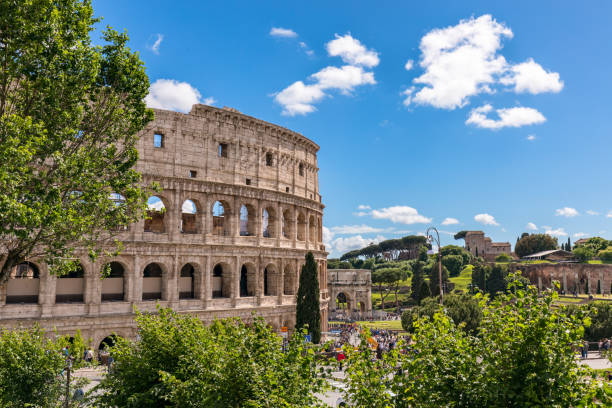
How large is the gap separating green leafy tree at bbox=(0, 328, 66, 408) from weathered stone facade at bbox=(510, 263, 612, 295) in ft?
297

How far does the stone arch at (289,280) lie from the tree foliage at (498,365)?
2962 cm

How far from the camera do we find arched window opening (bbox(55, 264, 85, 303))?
90.8 feet

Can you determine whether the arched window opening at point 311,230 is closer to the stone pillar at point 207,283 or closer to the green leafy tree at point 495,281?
the stone pillar at point 207,283

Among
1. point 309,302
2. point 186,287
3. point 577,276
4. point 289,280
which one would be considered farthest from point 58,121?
point 577,276

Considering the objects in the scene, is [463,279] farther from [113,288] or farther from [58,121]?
[58,121]

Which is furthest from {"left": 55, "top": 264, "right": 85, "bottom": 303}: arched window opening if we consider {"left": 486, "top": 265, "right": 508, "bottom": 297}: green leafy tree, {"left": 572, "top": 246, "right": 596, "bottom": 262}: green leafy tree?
{"left": 572, "top": 246, "right": 596, "bottom": 262}: green leafy tree

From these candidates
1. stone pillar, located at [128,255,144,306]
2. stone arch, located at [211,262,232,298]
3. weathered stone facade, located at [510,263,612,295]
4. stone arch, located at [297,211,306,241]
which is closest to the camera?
stone pillar, located at [128,255,144,306]

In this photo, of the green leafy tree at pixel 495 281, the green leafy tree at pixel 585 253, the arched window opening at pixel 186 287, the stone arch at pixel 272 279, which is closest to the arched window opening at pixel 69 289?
the arched window opening at pixel 186 287

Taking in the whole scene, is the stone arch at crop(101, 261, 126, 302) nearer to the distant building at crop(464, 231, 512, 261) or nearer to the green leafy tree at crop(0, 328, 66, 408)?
the green leafy tree at crop(0, 328, 66, 408)

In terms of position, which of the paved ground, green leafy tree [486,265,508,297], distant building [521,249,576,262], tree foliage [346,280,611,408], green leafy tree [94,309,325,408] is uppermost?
distant building [521,249,576,262]

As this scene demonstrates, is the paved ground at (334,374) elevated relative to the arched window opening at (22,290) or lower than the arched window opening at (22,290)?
lower

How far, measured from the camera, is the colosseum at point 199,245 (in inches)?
1078

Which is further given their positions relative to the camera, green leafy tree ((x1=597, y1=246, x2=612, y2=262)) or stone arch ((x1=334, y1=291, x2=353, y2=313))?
green leafy tree ((x1=597, y1=246, x2=612, y2=262))

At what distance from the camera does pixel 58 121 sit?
1412 cm
